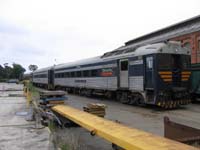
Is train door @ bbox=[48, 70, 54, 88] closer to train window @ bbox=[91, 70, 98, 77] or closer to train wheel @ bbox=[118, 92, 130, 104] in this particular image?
train window @ bbox=[91, 70, 98, 77]

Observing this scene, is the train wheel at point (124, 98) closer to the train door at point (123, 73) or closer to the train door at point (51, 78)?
the train door at point (123, 73)

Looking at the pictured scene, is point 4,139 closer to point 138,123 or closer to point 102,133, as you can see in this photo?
point 102,133

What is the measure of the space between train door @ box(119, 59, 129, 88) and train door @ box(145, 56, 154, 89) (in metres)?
2.17

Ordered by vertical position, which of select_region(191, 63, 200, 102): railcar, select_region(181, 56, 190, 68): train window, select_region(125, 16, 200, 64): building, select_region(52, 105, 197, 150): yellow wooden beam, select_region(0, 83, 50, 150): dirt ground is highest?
select_region(125, 16, 200, 64): building

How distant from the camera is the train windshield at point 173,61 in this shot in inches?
657

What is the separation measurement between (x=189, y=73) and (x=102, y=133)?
12.2 meters

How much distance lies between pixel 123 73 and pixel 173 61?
11.8 ft

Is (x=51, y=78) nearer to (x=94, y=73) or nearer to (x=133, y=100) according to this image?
(x=94, y=73)

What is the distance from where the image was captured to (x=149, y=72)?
17016 millimetres

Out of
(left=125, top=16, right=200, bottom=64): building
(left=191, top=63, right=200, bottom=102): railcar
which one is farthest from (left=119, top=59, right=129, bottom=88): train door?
(left=125, top=16, right=200, bottom=64): building

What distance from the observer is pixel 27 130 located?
9.35 meters

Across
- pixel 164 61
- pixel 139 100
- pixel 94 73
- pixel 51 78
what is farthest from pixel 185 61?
pixel 51 78

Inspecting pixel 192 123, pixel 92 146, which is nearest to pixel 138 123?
pixel 192 123

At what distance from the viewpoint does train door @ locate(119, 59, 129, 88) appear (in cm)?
1945
